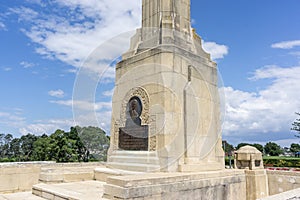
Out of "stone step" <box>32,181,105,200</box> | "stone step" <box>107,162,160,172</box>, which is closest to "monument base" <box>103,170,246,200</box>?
"stone step" <box>32,181,105,200</box>

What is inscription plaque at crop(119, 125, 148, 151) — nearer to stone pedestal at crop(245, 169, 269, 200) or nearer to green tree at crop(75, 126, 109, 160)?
green tree at crop(75, 126, 109, 160)

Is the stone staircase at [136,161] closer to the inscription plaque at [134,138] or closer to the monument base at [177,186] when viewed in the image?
the inscription plaque at [134,138]

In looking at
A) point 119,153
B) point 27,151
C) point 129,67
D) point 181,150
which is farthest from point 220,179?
point 27,151

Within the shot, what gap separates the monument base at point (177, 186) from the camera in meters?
5.43

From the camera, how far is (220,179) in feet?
24.8

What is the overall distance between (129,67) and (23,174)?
5.21 metres

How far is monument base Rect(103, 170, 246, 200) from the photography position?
5430 mm

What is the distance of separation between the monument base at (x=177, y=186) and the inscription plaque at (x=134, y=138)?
178 centimetres

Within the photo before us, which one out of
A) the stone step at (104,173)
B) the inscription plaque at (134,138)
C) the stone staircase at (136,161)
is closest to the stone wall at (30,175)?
the stone step at (104,173)

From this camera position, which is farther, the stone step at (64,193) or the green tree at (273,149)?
the green tree at (273,149)

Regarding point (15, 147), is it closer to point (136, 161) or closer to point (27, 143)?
point (27, 143)

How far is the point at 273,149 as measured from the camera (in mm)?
75312

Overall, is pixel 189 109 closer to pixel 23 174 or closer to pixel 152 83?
pixel 152 83

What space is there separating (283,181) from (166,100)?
19.7 ft
